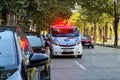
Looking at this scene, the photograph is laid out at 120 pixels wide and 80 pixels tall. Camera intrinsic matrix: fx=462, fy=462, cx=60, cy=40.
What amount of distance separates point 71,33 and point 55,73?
35.6ft

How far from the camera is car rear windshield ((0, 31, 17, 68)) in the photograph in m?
5.82

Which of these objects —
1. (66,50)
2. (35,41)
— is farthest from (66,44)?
(35,41)

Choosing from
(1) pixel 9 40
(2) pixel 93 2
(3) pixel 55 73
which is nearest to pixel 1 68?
(1) pixel 9 40

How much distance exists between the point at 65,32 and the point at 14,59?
22.7 m

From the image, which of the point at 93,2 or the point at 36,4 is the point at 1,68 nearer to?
the point at 36,4

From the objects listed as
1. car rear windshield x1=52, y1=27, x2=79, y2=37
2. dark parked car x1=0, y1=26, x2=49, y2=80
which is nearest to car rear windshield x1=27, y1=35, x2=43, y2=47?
dark parked car x1=0, y1=26, x2=49, y2=80

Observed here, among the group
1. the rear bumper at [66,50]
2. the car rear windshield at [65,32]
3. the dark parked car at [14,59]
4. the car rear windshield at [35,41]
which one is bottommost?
the rear bumper at [66,50]

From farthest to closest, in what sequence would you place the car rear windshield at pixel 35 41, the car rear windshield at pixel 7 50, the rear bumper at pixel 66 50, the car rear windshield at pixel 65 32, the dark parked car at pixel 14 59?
the car rear windshield at pixel 65 32
the rear bumper at pixel 66 50
the car rear windshield at pixel 35 41
the car rear windshield at pixel 7 50
the dark parked car at pixel 14 59

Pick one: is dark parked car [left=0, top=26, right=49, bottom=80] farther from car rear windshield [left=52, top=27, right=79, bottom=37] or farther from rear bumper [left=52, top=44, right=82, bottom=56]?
car rear windshield [left=52, top=27, right=79, bottom=37]

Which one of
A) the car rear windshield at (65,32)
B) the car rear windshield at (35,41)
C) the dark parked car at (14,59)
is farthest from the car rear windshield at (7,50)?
the car rear windshield at (65,32)

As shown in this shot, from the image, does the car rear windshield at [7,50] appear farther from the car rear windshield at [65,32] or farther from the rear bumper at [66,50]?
the car rear windshield at [65,32]

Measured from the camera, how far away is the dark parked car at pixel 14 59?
5.47m

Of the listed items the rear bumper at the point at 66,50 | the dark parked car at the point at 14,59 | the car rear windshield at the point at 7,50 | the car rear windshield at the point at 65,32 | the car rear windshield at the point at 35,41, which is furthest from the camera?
the car rear windshield at the point at 65,32

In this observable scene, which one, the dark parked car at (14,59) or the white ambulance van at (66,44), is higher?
the dark parked car at (14,59)
